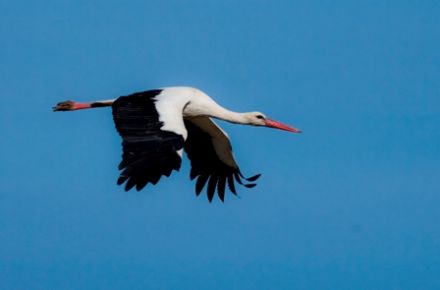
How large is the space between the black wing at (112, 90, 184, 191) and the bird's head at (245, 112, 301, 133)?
218cm

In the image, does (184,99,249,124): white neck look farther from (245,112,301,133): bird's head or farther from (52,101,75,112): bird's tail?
(52,101,75,112): bird's tail

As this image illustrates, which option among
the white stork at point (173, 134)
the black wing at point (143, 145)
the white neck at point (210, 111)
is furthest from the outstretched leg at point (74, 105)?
the black wing at point (143, 145)

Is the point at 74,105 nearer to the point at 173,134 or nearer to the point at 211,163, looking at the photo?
the point at 211,163

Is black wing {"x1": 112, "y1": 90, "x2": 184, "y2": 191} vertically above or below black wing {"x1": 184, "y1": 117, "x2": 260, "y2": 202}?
below

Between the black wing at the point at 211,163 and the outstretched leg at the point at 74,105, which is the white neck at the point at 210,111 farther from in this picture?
the outstretched leg at the point at 74,105

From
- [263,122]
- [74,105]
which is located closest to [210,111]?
[263,122]

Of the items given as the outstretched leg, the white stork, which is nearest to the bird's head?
the white stork

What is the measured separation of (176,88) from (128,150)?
2.54 meters

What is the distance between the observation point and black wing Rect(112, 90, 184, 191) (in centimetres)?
1517

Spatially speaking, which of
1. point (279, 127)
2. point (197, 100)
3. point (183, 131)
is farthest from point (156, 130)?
point (279, 127)

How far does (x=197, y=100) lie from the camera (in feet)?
58.2

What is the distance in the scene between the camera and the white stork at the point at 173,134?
15.3 m

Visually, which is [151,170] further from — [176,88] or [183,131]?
[176,88]

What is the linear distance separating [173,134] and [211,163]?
3.36m
